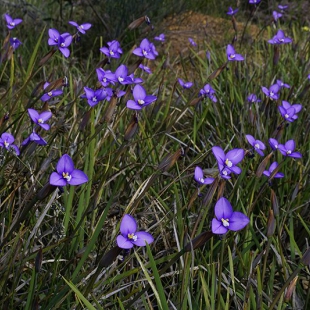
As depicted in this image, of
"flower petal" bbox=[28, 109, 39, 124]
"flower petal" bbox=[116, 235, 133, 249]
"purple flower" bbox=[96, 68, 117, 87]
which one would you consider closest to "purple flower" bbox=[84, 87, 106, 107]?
"purple flower" bbox=[96, 68, 117, 87]

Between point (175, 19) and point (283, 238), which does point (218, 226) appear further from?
point (175, 19)

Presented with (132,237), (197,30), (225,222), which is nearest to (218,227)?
(225,222)

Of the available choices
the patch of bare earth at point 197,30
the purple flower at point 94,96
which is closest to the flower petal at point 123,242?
the purple flower at point 94,96

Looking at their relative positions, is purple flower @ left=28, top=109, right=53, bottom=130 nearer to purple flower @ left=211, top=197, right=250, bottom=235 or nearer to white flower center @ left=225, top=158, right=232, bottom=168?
white flower center @ left=225, top=158, right=232, bottom=168

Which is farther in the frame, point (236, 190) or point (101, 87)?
point (101, 87)

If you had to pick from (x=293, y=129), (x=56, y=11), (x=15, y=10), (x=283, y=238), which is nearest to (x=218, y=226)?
(x=283, y=238)

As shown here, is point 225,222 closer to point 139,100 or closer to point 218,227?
point 218,227
